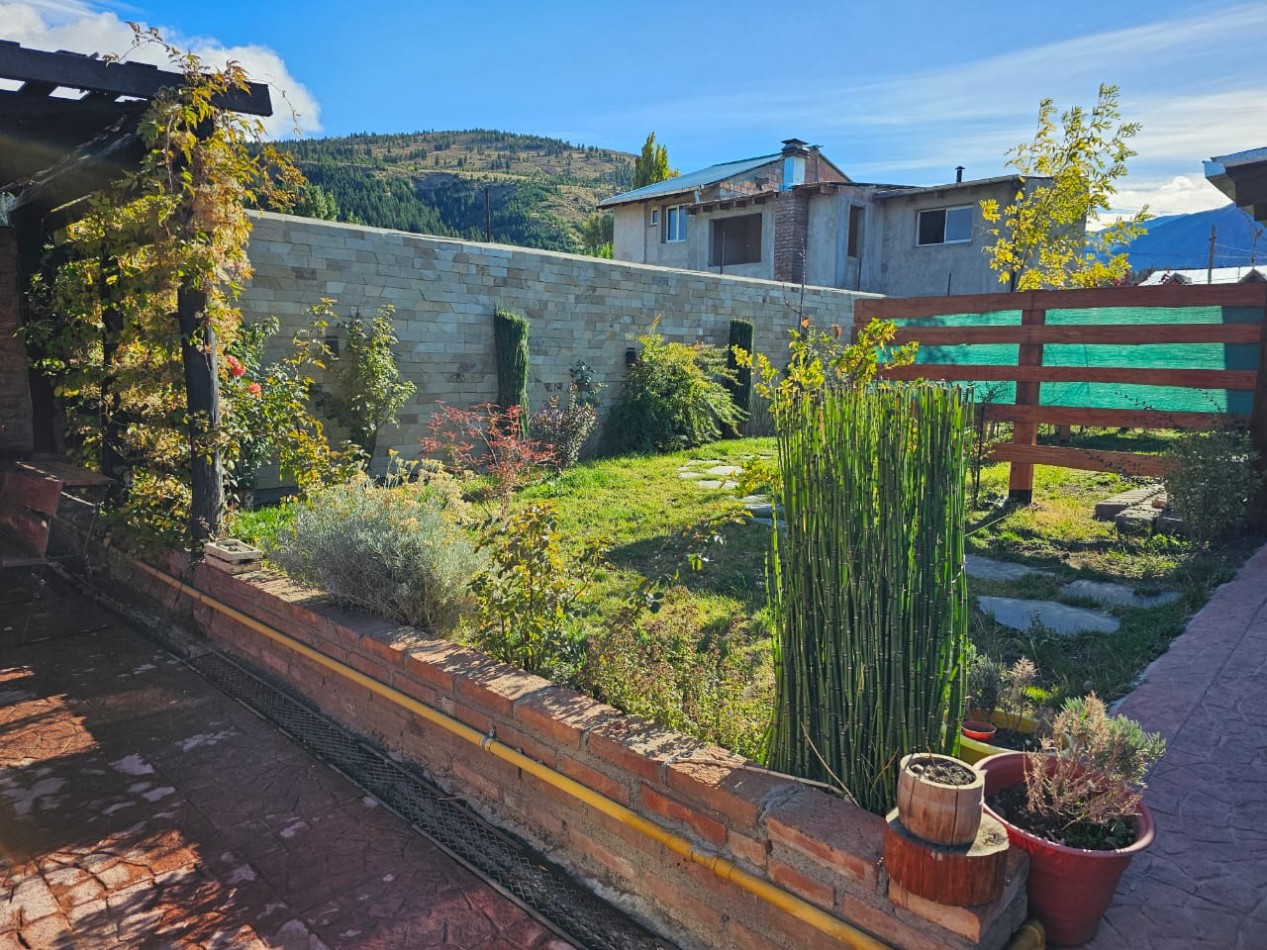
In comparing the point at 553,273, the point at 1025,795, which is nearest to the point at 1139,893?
the point at 1025,795

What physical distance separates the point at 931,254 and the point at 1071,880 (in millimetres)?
19116

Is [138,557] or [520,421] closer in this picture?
[138,557]

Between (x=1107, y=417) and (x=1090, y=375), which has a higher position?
(x=1090, y=375)

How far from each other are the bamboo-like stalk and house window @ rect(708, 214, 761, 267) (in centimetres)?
1904

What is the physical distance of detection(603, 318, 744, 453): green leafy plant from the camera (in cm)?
1084

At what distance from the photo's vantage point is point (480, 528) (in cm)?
400

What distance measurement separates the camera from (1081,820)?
73.9 inches

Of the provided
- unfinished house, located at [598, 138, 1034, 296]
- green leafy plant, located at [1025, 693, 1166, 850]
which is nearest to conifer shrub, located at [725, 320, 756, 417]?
unfinished house, located at [598, 138, 1034, 296]

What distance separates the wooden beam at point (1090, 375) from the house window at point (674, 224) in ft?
49.6

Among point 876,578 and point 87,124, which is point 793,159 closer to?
point 87,124

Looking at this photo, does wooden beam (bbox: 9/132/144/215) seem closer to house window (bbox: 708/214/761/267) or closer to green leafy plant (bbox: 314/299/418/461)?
green leafy plant (bbox: 314/299/418/461)

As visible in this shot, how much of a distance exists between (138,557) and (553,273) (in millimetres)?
6381

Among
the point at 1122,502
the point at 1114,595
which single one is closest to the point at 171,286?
the point at 1114,595

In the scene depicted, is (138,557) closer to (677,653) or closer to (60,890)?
(60,890)
